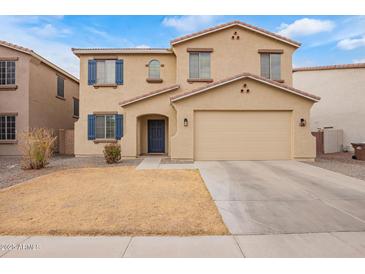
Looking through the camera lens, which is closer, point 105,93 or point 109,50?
point 109,50

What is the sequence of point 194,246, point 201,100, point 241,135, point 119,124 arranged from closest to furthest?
point 194,246
point 201,100
point 241,135
point 119,124

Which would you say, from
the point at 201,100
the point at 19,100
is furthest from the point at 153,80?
the point at 19,100

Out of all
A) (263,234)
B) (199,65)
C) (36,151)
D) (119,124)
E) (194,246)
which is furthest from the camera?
(119,124)

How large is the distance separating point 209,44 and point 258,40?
3.24 m

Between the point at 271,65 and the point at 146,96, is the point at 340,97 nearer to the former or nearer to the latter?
the point at 271,65

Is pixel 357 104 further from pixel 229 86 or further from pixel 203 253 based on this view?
pixel 203 253

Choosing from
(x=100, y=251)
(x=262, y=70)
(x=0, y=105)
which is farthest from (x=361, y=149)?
(x=0, y=105)

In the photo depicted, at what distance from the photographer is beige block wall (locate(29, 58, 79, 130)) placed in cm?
1589

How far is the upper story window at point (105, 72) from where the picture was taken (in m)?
15.3

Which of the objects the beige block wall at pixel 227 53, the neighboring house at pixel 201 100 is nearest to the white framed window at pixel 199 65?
the neighboring house at pixel 201 100

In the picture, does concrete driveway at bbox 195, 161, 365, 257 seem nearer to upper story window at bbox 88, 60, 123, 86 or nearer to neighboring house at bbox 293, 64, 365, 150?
upper story window at bbox 88, 60, 123, 86

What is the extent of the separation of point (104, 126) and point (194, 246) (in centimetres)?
1316

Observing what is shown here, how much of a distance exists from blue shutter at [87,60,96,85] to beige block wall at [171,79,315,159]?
6452mm

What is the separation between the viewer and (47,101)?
1747 cm
